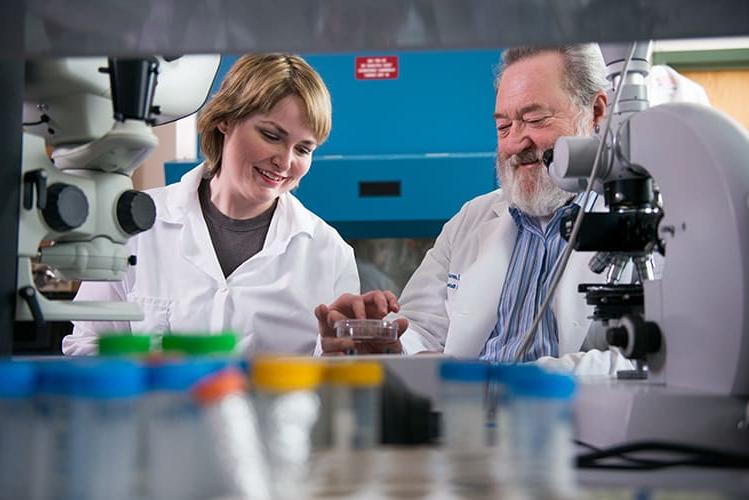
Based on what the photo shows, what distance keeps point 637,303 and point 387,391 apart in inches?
20.9

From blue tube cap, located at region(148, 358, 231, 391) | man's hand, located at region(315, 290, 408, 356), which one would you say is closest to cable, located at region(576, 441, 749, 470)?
blue tube cap, located at region(148, 358, 231, 391)

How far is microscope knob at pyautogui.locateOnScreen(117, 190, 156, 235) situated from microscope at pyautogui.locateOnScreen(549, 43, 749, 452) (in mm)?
590

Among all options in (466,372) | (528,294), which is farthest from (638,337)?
(528,294)

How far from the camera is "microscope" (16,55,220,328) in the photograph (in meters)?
0.89

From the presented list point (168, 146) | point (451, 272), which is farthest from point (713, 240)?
point (168, 146)

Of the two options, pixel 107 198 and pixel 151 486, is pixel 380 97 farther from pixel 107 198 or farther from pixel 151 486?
pixel 151 486

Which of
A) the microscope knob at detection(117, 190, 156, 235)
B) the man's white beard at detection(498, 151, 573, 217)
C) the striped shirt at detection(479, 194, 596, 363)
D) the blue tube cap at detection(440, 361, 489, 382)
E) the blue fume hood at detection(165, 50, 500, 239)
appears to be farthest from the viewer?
the blue fume hood at detection(165, 50, 500, 239)

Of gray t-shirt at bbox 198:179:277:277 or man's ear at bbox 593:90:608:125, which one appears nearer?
man's ear at bbox 593:90:608:125

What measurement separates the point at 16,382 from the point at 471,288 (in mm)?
1835

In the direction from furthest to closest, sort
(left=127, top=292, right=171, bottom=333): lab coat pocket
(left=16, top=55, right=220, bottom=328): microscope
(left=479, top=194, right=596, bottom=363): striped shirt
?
(left=127, top=292, right=171, bottom=333): lab coat pocket < (left=479, top=194, right=596, bottom=363): striped shirt < (left=16, top=55, right=220, bottom=328): microscope

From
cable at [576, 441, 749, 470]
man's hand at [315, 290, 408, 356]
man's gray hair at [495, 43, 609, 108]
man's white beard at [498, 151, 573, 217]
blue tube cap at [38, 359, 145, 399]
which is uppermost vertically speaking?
man's gray hair at [495, 43, 609, 108]

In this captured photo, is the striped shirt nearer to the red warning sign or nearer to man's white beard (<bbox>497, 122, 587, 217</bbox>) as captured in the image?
man's white beard (<bbox>497, 122, 587, 217</bbox>)

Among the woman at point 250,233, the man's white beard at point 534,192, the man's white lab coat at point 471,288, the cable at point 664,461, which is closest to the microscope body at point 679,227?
the cable at point 664,461

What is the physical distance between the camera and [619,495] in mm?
539
